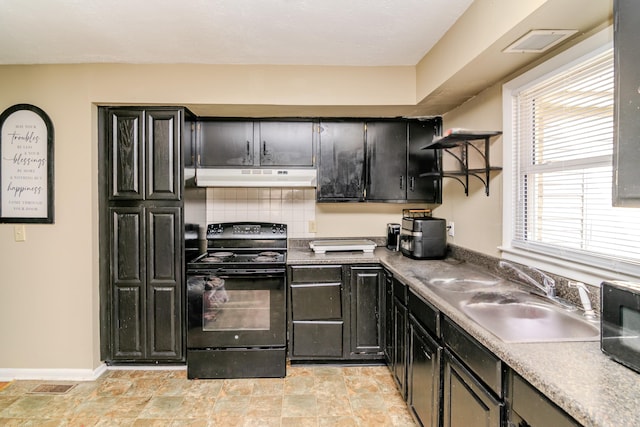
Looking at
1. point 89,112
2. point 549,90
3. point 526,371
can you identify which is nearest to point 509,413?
point 526,371

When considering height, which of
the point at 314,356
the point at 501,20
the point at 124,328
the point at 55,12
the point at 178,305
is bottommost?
the point at 314,356

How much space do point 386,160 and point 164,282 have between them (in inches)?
86.1

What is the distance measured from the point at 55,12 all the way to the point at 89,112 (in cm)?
87

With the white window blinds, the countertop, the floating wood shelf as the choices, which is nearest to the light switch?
the countertop

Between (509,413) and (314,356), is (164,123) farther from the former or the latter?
(509,413)

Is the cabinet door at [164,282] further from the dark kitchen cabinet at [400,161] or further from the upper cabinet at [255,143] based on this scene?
the dark kitchen cabinet at [400,161]

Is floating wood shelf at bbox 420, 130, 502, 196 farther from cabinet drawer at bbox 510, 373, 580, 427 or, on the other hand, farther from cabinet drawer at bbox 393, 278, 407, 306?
cabinet drawer at bbox 510, 373, 580, 427

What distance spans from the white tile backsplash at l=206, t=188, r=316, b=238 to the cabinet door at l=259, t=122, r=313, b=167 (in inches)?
14.8

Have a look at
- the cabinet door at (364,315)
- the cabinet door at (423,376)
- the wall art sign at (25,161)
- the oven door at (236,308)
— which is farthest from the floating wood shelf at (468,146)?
the wall art sign at (25,161)

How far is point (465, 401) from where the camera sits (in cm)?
143

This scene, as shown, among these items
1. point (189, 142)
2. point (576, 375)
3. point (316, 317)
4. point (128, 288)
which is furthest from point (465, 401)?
point (189, 142)

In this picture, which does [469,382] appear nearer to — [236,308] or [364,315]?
[364,315]

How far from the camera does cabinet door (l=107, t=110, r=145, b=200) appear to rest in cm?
273

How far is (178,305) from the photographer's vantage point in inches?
109
